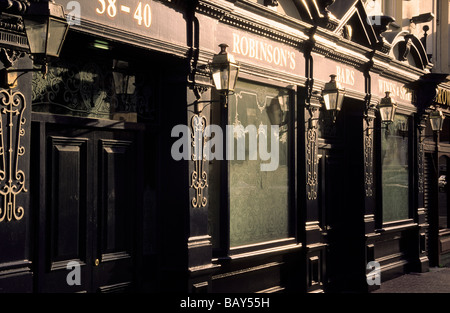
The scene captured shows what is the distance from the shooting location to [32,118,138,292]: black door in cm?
528

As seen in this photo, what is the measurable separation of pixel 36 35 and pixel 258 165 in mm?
4296

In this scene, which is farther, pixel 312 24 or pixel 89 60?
pixel 312 24

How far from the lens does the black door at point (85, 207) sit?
5.28m

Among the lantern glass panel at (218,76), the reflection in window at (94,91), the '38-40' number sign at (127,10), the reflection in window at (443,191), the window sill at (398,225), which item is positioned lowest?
the window sill at (398,225)

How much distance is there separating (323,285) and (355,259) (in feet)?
5.15

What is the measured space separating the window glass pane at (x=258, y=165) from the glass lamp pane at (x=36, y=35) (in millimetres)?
3426

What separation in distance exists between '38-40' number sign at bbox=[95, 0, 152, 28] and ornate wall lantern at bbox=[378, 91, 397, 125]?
236 inches

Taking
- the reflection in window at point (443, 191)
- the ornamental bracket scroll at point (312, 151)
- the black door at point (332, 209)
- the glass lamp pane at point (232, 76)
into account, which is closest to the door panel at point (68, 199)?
the glass lamp pane at point (232, 76)

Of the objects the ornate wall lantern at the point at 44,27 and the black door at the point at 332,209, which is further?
the black door at the point at 332,209

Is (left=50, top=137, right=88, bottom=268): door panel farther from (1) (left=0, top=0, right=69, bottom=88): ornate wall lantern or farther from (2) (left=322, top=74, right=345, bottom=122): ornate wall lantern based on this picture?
(2) (left=322, top=74, right=345, bottom=122): ornate wall lantern

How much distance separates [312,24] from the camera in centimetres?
888

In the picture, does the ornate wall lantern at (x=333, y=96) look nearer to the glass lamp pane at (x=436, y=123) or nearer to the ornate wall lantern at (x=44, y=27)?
the glass lamp pane at (x=436, y=123)
